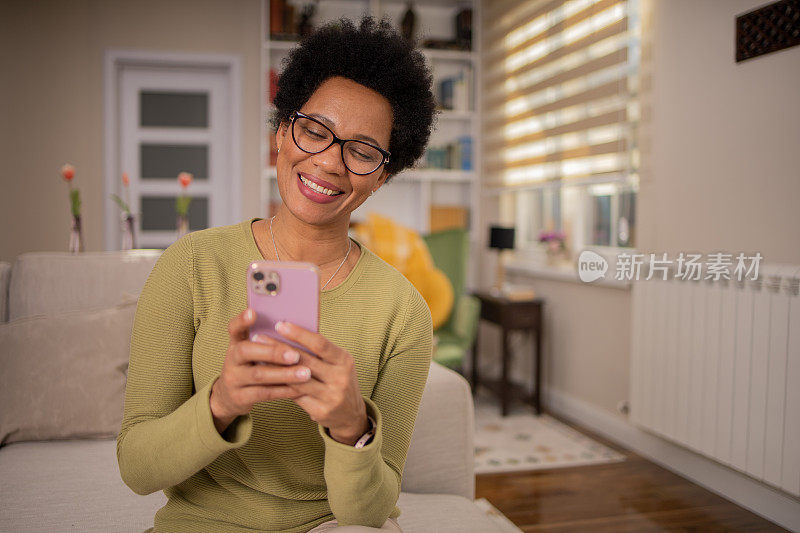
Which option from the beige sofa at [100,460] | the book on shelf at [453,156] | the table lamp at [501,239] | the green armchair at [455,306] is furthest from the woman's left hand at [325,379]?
the book on shelf at [453,156]

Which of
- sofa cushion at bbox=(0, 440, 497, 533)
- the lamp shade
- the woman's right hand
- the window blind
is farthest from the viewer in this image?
the lamp shade

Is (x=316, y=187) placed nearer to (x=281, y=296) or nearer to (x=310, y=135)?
(x=310, y=135)

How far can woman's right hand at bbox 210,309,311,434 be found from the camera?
2.25 ft

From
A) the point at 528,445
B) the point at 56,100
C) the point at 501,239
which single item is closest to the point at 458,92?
the point at 501,239

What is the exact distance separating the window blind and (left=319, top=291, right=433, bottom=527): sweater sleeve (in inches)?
92.8

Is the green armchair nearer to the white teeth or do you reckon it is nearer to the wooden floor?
the wooden floor

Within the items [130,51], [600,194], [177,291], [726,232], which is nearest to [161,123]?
→ [130,51]

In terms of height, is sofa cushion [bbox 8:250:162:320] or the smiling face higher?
the smiling face

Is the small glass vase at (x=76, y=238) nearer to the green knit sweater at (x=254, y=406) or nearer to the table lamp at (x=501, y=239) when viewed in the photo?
the green knit sweater at (x=254, y=406)

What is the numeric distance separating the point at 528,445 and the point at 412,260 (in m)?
Answer: 1.09

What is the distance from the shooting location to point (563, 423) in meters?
3.41

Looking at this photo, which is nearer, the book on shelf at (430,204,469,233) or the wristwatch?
the wristwatch

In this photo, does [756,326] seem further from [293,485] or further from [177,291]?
[177,291]

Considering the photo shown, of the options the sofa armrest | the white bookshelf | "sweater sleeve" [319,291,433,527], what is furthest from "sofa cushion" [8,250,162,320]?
the white bookshelf
